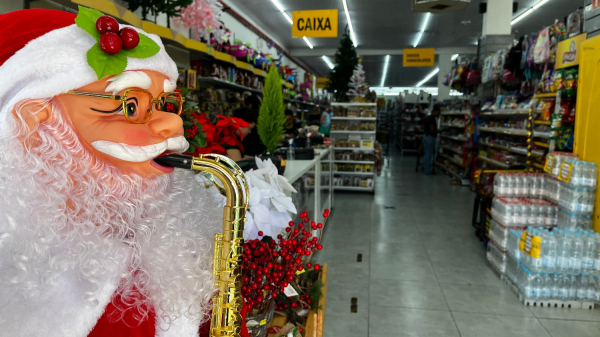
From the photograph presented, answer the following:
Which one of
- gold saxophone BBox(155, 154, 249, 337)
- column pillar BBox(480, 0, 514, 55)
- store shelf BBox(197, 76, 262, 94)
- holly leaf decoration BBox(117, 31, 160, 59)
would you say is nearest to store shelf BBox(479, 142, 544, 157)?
column pillar BBox(480, 0, 514, 55)

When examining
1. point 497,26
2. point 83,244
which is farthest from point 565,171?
point 497,26

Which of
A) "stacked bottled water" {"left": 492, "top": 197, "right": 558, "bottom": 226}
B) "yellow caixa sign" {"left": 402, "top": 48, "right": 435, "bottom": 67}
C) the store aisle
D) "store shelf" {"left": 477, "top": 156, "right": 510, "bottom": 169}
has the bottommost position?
the store aisle

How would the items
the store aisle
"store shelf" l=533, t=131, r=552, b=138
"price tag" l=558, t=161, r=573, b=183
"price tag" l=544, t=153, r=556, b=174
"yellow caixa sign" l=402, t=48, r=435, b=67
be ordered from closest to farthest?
the store aisle → "price tag" l=558, t=161, r=573, b=183 → "price tag" l=544, t=153, r=556, b=174 → "store shelf" l=533, t=131, r=552, b=138 → "yellow caixa sign" l=402, t=48, r=435, b=67

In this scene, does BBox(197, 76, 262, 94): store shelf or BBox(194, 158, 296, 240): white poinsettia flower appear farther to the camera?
BBox(197, 76, 262, 94): store shelf

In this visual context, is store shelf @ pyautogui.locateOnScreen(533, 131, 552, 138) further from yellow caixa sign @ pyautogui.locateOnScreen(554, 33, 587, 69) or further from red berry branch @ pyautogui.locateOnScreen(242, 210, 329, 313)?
red berry branch @ pyautogui.locateOnScreen(242, 210, 329, 313)

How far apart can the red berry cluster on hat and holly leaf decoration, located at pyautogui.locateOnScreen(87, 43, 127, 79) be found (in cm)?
1

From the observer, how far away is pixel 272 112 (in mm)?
3148

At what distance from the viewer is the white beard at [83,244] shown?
28.3 inches

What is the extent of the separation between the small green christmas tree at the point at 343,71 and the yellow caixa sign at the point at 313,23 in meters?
1.17

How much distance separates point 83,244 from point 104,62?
33 cm

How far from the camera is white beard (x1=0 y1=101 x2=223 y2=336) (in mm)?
718

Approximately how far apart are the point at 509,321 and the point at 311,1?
8.52 meters

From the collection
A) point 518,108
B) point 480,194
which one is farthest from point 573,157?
point 518,108

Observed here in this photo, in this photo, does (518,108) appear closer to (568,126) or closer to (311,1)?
(568,126)
